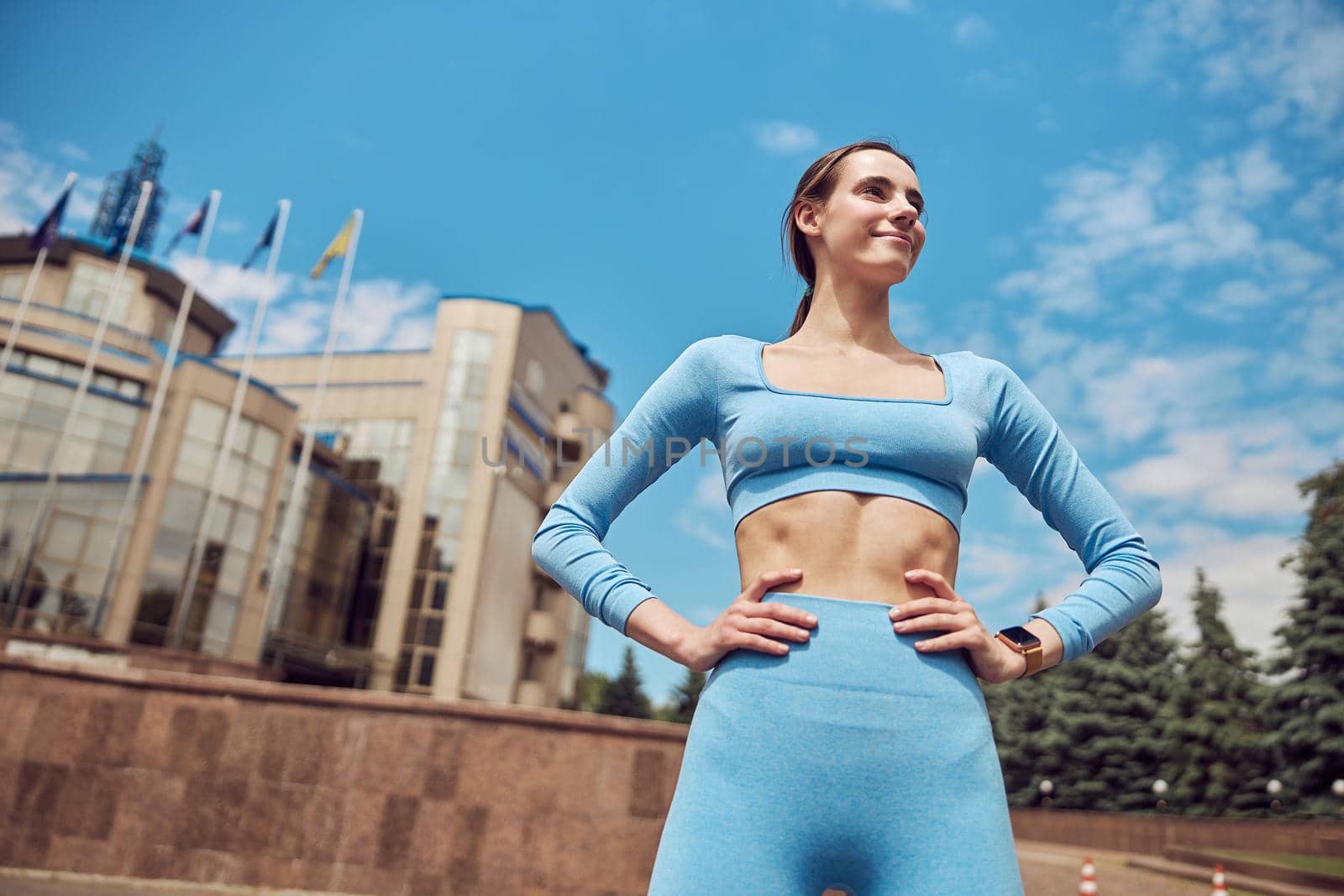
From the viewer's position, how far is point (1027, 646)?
5.32ft

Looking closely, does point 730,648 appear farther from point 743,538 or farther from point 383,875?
point 383,875

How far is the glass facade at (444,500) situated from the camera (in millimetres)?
35969

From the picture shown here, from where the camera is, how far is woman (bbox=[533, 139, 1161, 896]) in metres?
1.45

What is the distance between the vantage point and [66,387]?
1149 inches

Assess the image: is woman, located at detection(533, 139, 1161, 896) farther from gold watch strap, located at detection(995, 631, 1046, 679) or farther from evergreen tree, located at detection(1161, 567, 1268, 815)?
evergreen tree, located at detection(1161, 567, 1268, 815)

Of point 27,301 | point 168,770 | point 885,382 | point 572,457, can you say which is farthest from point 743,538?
point 572,457

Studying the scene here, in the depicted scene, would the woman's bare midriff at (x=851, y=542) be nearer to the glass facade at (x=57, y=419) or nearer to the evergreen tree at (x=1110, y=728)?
the evergreen tree at (x=1110, y=728)

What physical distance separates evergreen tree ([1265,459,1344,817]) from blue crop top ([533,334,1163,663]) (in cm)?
2397

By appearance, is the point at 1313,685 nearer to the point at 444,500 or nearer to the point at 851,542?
the point at 851,542

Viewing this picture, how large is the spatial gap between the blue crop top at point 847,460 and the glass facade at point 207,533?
29.7m

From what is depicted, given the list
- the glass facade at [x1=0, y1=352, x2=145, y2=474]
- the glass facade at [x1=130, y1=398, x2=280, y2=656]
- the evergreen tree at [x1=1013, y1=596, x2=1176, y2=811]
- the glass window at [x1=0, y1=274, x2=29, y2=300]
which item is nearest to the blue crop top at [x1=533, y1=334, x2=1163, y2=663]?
the glass facade at [x1=130, y1=398, x2=280, y2=656]

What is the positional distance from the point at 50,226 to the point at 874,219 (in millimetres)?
36351

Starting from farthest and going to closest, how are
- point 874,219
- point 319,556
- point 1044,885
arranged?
1. point 319,556
2. point 1044,885
3. point 874,219

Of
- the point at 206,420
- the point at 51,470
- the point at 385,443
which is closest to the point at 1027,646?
the point at 51,470
